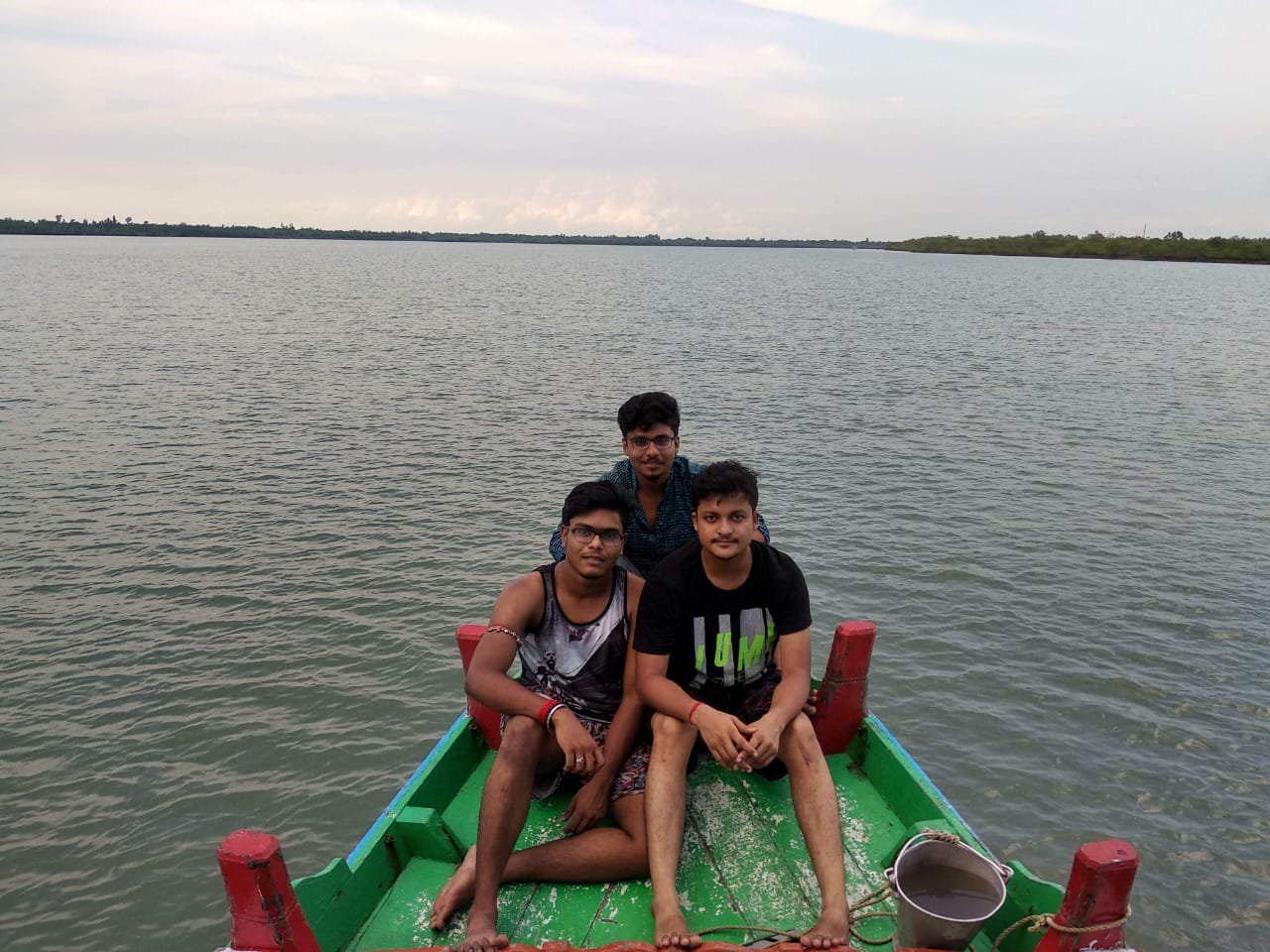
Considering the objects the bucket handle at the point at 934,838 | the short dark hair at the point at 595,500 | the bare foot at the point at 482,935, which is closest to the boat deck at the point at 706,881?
the bare foot at the point at 482,935

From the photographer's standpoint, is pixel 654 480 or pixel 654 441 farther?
pixel 654 480

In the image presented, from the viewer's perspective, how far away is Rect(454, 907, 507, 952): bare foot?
316 cm

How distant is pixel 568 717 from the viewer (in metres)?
3.70

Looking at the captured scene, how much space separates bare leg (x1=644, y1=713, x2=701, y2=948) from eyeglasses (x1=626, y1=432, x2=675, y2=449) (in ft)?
5.09

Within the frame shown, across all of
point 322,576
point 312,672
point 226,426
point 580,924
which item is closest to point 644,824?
point 580,924

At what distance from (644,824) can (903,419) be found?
16990 mm

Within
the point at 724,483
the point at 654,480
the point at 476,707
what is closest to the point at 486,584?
the point at 476,707

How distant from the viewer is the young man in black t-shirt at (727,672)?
3621 mm

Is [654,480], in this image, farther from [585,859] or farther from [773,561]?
[585,859]

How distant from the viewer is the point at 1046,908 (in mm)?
3494

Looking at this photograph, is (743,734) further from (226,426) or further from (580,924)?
(226,426)

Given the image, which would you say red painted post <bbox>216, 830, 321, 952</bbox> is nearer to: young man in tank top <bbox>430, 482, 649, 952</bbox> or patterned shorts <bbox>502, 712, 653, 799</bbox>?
young man in tank top <bbox>430, 482, 649, 952</bbox>

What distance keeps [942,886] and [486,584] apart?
7423 mm

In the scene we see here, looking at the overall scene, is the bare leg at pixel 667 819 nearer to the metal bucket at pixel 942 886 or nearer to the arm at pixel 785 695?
the arm at pixel 785 695
